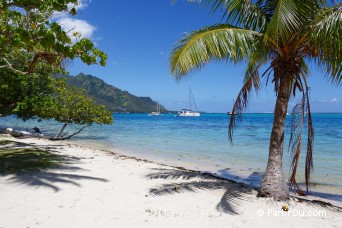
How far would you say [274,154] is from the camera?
22.5ft

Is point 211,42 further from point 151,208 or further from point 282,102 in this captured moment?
point 151,208

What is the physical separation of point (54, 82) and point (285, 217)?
41.5 ft

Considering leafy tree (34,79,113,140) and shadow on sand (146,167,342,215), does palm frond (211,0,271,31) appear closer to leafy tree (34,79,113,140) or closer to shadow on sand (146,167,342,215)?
shadow on sand (146,167,342,215)

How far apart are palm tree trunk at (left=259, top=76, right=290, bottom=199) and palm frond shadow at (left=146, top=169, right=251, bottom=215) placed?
24.5 inches

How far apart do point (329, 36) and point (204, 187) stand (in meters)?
4.46

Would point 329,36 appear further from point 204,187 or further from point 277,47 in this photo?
point 204,187

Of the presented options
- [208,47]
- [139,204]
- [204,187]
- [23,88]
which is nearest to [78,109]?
[23,88]

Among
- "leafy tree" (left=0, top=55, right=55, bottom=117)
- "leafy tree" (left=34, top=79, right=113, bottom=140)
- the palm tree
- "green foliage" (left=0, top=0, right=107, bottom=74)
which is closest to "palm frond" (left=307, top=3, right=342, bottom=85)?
the palm tree

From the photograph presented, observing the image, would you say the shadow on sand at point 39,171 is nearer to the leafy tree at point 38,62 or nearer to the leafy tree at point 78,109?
the leafy tree at point 38,62

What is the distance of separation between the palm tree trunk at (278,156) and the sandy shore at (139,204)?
0.25 meters

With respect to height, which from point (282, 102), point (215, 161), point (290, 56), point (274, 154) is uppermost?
point (290, 56)

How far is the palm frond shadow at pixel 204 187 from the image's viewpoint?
6329 mm

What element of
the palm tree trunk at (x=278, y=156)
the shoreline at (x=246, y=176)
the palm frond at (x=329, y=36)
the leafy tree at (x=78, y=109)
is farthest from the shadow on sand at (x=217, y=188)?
the leafy tree at (x=78, y=109)

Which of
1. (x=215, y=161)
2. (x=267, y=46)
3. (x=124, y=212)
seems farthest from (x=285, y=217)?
(x=215, y=161)
